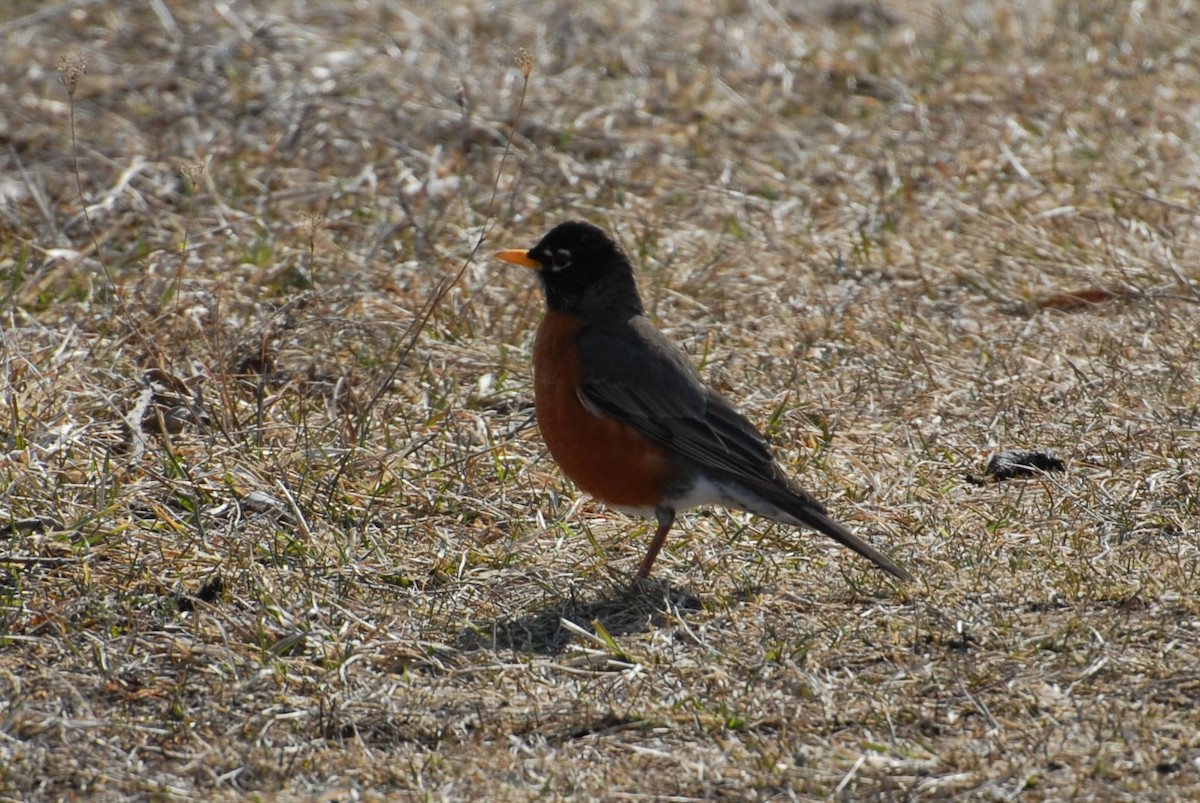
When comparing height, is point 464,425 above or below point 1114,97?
below

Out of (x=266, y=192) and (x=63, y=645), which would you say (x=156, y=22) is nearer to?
(x=266, y=192)

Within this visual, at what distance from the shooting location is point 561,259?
5.27 metres

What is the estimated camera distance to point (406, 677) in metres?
3.89

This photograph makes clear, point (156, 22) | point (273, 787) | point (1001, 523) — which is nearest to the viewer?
point (273, 787)

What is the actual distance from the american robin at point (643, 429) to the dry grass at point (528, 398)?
→ 0.58 ft

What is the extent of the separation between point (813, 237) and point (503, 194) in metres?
1.35

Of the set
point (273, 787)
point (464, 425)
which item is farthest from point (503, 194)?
point (273, 787)

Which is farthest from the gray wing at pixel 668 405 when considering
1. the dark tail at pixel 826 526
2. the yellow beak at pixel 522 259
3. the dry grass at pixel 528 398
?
the yellow beak at pixel 522 259

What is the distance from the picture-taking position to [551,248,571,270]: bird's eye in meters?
5.26

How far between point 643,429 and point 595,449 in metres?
0.17

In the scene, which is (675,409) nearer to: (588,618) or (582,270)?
(582,270)

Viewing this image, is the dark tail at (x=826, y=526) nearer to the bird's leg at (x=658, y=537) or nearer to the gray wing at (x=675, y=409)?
the gray wing at (x=675, y=409)

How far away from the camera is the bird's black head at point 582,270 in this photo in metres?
5.18

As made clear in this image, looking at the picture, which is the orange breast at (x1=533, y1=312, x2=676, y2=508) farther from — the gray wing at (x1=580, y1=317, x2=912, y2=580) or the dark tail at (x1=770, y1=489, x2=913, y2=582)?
the dark tail at (x1=770, y1=489, x2=913, y2=582)
